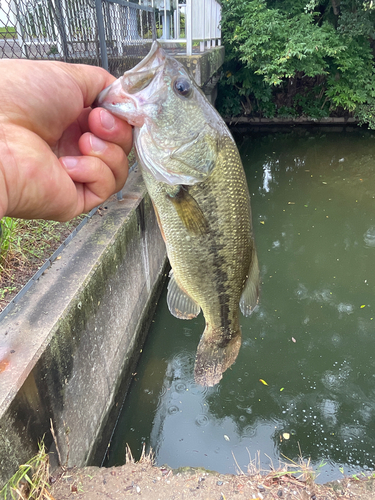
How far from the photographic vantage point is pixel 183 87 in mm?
1492

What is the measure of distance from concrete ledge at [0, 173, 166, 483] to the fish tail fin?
0.92 m

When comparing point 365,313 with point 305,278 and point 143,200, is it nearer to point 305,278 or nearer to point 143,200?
point 305,278

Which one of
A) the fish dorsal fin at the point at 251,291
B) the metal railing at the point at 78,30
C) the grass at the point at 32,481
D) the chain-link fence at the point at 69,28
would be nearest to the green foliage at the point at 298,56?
the metal railing at the point at 78,30

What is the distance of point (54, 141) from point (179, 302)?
3.74 feet

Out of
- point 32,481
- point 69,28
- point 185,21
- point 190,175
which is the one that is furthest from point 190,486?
point 185,21

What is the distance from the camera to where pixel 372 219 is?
6.45 metres

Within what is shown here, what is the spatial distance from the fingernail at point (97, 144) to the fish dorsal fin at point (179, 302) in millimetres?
860

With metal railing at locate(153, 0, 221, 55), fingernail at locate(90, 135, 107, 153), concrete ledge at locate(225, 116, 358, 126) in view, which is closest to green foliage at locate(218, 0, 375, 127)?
concrete ledge at locate(225, 116, 358, 126)

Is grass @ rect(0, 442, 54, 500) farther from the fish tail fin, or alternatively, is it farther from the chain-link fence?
the chain-link fence

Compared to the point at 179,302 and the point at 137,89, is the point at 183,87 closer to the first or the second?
the point at 137,89

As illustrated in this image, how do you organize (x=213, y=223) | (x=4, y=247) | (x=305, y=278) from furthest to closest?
(x=305, y=278)
(x=4, y=247)
(x=213, y=223)

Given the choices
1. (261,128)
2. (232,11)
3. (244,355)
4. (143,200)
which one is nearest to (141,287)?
(143,200)

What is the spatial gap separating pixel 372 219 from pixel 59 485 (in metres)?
6.49

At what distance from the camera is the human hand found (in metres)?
1.31
